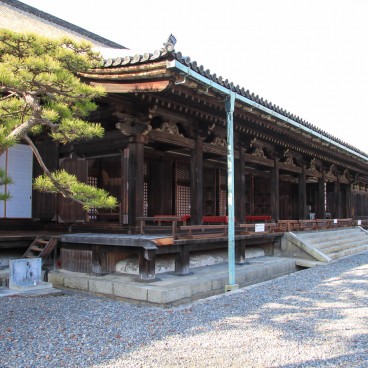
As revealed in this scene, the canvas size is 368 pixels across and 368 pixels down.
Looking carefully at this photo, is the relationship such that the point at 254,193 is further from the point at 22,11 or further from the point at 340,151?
the point at 22,11

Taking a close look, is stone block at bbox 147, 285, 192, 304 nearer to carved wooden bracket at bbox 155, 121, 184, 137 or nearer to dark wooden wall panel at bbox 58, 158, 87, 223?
dark wooden wall panel at bbox 58, 158, 87, 223

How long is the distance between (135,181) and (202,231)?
174 cm

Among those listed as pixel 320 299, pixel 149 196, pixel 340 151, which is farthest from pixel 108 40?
pixel 320 299

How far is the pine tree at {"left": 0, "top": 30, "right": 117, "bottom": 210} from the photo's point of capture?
4746 millimetres

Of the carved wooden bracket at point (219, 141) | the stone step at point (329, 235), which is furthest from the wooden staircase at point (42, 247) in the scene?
the stone step at point (329, 235)

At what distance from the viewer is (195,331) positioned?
4.75 meters

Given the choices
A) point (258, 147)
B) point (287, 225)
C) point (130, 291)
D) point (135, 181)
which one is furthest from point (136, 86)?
point (287, 225)

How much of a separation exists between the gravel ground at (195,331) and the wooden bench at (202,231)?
1539 mm

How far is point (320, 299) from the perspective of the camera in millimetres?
6461

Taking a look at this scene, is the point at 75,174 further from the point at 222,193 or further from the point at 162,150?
the point at 222,193

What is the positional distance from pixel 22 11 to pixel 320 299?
42.9ft

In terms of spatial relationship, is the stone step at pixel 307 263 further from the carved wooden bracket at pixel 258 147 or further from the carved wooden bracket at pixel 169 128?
the carved wooden bracket at pixel 169 128

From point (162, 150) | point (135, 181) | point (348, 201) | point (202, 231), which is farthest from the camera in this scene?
point (348, 201)

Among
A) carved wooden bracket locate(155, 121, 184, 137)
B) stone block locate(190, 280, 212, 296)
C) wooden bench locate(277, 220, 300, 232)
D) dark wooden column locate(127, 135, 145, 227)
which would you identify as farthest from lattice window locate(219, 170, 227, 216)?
stone block locate(190, 280, 212, 296)
